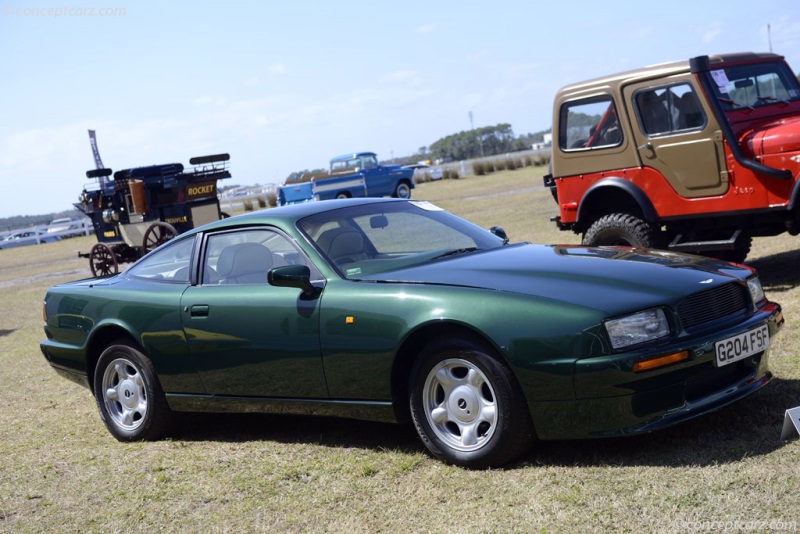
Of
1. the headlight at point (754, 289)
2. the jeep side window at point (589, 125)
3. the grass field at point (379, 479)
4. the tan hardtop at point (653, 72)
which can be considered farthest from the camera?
the jeep side window at point (589, 125)

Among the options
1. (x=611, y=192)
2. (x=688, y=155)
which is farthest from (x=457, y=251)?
(x=611, y=192)

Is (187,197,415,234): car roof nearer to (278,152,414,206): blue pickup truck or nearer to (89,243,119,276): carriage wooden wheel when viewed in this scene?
(89,243,119,276): carriage wooden wheel

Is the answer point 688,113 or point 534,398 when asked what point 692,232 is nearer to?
point 688,113

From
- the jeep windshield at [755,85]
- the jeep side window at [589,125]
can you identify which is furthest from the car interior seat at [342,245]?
the jeep windshield at [755,85]

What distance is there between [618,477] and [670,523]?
0.59 meters

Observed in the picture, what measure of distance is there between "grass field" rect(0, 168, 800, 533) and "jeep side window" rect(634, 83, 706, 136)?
2677 millimetres

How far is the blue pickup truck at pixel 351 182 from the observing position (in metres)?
34.1

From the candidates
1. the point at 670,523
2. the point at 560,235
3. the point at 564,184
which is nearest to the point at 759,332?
the point at 670,523

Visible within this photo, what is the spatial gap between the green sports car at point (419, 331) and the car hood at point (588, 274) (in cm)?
1

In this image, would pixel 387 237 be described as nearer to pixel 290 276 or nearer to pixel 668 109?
pixel 290 276

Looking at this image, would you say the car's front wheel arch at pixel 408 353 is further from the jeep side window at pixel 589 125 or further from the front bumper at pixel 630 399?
the jeep side window at pixel 589 125

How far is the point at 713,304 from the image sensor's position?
4598 mm

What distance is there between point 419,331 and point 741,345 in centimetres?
154

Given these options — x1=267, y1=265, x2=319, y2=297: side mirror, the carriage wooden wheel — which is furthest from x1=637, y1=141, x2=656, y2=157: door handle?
the carriage wooden wheel
